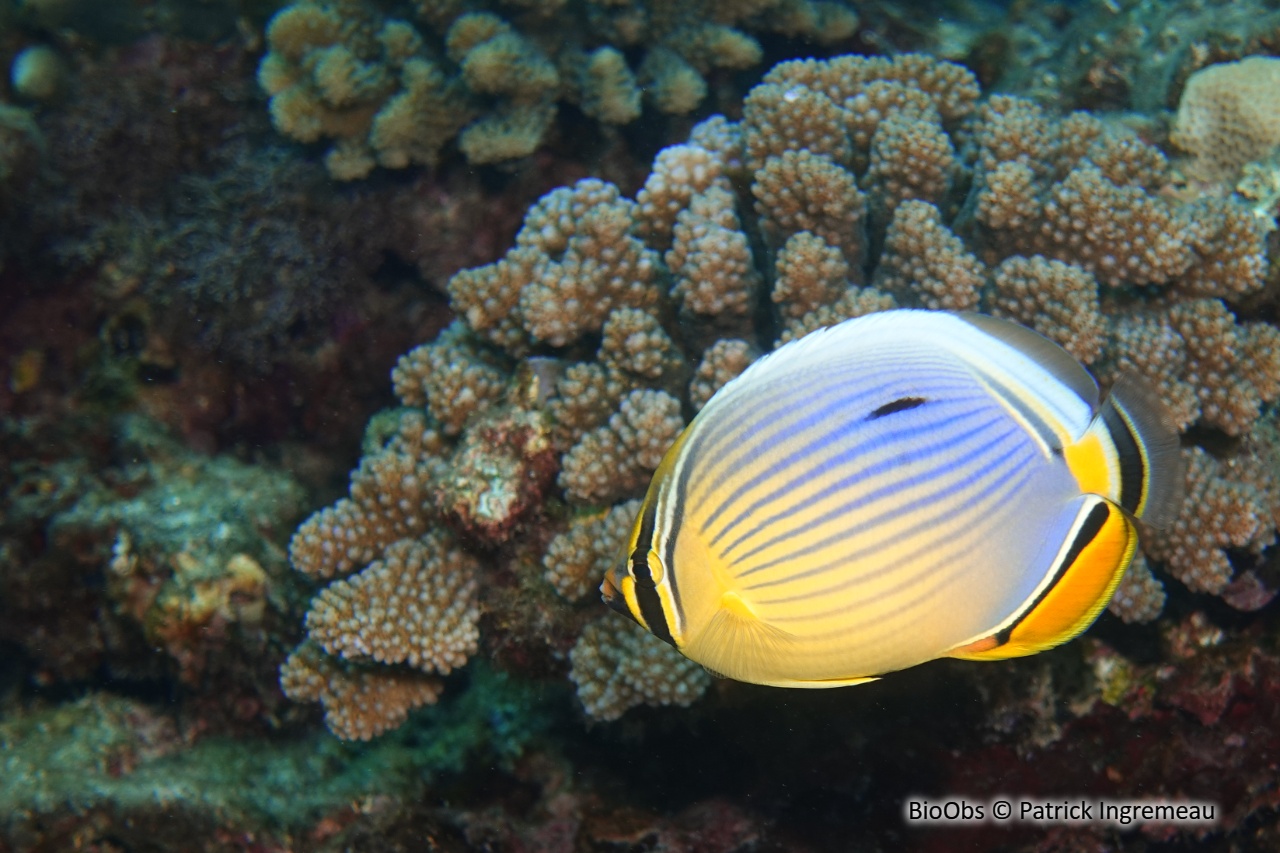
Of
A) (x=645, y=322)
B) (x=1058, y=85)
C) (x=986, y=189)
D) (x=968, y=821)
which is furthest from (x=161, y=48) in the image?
(x=968, y=821)

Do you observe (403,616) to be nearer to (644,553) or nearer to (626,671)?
(626,671)

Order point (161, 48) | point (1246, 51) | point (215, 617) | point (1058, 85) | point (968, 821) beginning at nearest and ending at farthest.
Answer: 1. point (968, 821)
2. point (215, 617)
3. point (1246, 51)
4. point (1058, 85)
5. point (161, 48)

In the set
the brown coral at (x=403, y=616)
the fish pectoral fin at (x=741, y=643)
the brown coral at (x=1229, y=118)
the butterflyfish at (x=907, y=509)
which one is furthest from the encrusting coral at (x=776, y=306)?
the butterflyfish at (x=907, y=509)

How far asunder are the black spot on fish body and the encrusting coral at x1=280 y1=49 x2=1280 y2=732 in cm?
148

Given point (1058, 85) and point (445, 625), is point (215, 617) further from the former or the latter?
point (1058, 85)

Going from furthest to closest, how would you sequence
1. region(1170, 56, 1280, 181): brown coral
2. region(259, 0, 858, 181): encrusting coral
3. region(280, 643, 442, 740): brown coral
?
region(259, 0, 858, 181): encrusting coral, region(1170, 56, 1280, 181): brown coral, region(280, 643, 442, 740): brown coral

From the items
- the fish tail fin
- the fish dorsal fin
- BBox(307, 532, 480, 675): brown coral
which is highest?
the fish dorsal fin

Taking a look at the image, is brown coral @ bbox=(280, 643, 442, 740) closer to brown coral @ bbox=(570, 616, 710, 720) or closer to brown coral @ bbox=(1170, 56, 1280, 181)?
brown coral @ bbox=(570, 616, 710, 720)

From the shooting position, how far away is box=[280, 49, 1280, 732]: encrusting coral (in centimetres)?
284

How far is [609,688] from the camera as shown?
2.69 metres

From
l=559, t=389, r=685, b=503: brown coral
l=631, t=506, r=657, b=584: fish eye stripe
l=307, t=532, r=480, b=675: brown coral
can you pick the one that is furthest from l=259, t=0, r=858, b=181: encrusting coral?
l=631, t=506, r=657, b=584: fish eye stripe

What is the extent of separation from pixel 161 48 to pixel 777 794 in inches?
263

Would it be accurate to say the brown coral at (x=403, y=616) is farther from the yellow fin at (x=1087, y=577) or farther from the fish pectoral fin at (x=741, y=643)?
the yellow fin at (x=1087, y=577)

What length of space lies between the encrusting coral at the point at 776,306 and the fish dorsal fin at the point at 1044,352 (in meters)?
1.39
